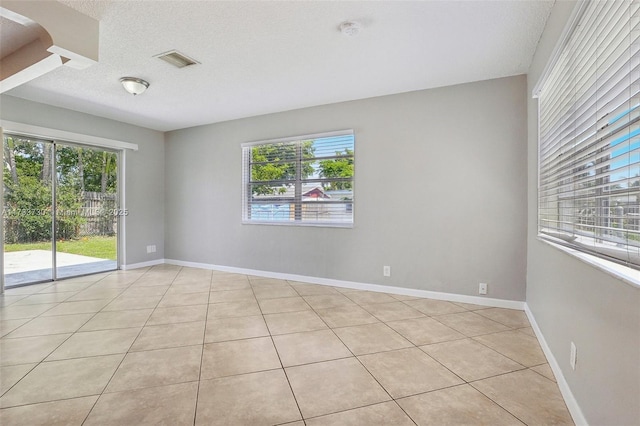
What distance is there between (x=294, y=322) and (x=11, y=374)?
1.99m

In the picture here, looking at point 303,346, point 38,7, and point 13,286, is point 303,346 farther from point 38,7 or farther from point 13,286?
point 13,286

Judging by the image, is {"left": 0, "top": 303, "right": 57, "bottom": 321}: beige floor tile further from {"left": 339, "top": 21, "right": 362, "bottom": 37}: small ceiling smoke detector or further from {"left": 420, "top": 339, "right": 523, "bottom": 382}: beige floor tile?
{"left": 339, "top": 21, "right": 362, "bottom": 37}: small ceiling smoke detector

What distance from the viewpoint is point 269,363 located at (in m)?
2.10

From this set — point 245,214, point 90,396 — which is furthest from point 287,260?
point 90,396

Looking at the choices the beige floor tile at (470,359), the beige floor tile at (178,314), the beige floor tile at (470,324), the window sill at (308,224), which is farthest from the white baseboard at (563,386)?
the beige floor tile at (178,314)

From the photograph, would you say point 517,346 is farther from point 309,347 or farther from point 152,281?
point 152,281

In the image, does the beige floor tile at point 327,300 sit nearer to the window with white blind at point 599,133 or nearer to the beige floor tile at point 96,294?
the window with white blind at point 599,133

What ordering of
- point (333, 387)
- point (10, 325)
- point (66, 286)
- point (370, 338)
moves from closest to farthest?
point (333, 387)
point (370, 338)
point (10, 325)
point (66, 286)

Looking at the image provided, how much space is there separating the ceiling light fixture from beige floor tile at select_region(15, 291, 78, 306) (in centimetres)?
258

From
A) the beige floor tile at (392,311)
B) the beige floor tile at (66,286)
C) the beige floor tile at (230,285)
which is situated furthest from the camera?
the beige floor tile at (230,285)

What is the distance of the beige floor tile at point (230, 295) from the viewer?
11.7ft

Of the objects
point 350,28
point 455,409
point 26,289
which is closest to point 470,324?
point 455,409

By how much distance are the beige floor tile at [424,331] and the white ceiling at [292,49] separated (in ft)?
8.16

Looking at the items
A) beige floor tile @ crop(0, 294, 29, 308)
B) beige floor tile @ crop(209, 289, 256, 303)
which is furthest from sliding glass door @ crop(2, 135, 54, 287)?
beige floor tile @ crop(209, 289, 256, 303)
